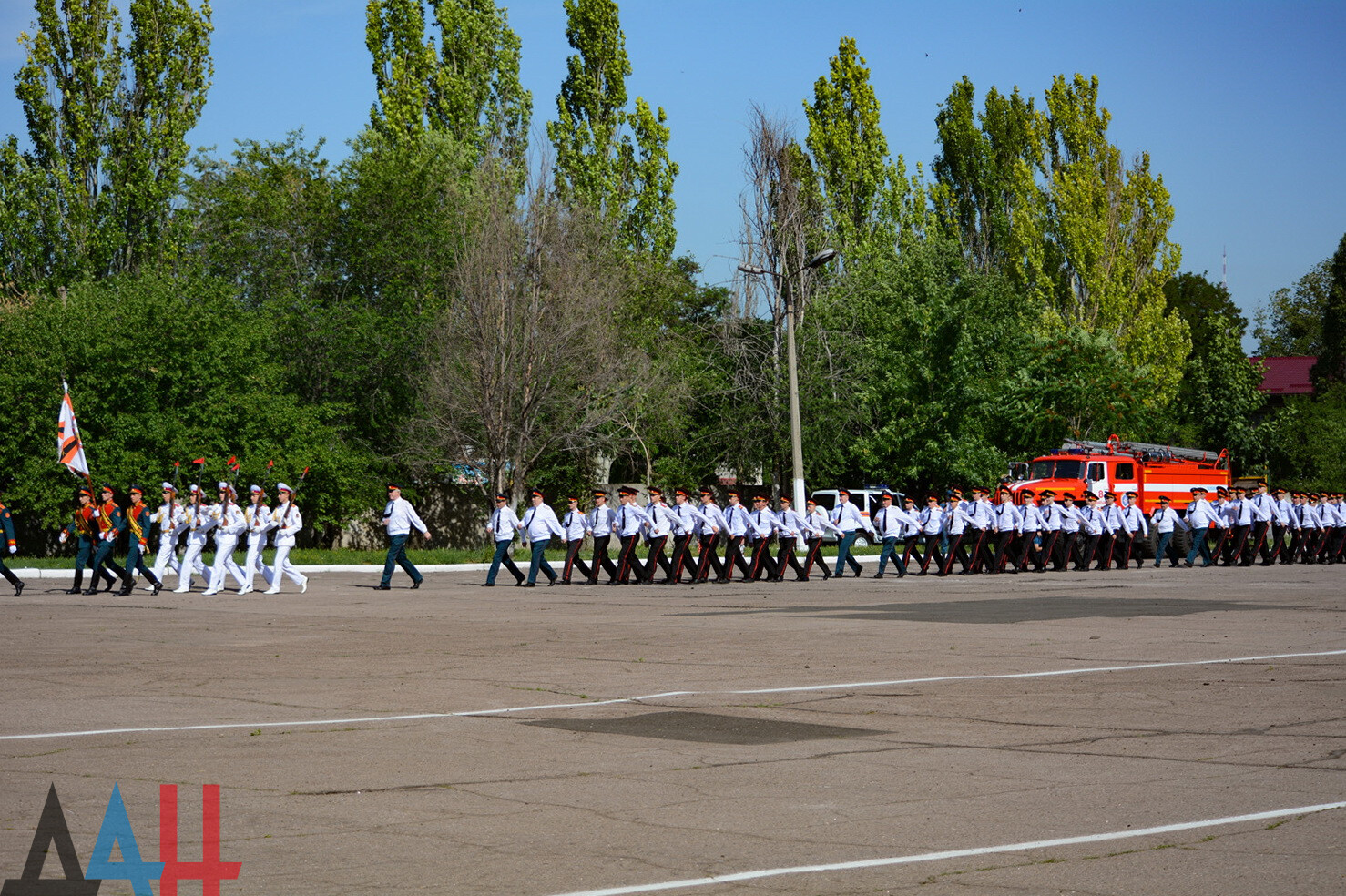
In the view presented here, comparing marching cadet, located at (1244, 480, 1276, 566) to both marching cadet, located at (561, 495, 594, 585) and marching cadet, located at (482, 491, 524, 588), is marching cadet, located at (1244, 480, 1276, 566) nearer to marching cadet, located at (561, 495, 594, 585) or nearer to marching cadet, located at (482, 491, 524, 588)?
marching cadet, located at (561, 495, 594, 585)

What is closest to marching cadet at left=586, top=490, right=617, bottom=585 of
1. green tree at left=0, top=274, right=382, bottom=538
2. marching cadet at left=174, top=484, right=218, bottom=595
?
marching cadet at left=174, top=484, right=218, bottom=595

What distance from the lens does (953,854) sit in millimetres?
5887

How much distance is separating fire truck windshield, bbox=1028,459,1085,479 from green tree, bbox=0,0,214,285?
25457mm

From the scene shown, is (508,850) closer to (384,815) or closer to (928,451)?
(384,815)

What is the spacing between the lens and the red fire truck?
123 ft

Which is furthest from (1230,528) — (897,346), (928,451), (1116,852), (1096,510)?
(1116,852)

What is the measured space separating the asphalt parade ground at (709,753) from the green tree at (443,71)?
107 ft

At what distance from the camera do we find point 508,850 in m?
6.04

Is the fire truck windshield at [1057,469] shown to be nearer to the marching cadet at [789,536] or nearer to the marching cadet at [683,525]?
the marching cadet at [789,536]

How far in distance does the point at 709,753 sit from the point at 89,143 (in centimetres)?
3699

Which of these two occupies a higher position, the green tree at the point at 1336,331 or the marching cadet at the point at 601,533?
the green tree at the point at 1336,331

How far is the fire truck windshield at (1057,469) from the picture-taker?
124 feet

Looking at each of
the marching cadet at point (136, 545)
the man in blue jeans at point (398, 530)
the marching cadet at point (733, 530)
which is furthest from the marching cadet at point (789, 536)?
the marching cadet at point (136, 545)

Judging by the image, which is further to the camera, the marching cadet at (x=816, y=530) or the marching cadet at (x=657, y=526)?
the marching cadet at (x=816, y=530)
